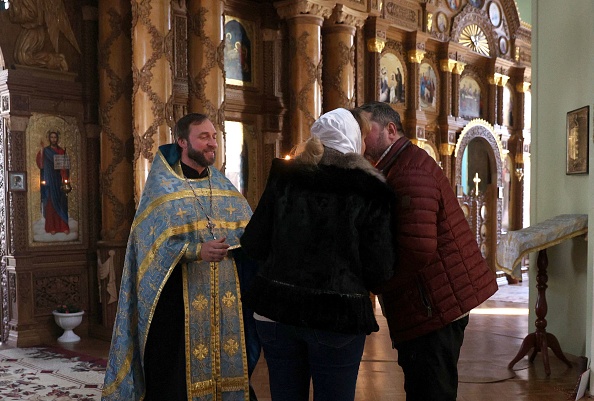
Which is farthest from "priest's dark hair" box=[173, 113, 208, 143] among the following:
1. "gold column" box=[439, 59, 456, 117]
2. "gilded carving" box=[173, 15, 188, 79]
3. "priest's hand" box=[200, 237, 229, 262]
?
"gold column" box=[439, 59, 456, 117]

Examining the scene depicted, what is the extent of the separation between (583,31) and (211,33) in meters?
4.30

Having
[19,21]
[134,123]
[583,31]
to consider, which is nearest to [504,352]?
[583,31]

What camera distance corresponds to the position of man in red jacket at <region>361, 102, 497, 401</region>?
285 centimetres

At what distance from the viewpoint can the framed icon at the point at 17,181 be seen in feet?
A: 24.8

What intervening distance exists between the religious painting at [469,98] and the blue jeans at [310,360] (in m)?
11.8

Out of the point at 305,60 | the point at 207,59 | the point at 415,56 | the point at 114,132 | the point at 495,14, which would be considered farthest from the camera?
the point at 495,14

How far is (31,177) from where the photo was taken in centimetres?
775

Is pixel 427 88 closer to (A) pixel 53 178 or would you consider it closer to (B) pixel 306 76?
(B) pixel 306 76

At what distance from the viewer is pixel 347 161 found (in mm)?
2547

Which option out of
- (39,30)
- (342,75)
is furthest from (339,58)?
(39,30)

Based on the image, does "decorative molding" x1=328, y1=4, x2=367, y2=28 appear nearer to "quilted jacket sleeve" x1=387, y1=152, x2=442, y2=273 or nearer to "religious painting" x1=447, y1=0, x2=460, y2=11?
"religious painting" x1=447, y1=0, x2=460, y2=11

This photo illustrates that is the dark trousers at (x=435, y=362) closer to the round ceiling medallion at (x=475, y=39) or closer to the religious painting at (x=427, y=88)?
the religious painting at (x=427, y=88)

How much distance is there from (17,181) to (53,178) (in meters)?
0.43

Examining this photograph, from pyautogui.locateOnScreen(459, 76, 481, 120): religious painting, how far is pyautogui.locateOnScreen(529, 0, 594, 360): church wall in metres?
6.58
